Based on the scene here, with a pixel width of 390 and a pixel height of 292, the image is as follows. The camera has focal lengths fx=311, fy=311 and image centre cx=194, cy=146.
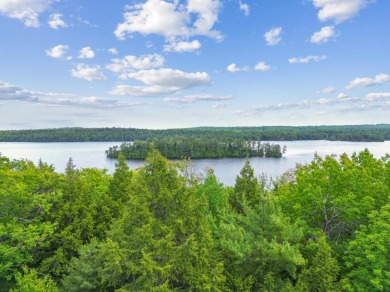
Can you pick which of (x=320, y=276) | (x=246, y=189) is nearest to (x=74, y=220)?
(x=246, y=189)

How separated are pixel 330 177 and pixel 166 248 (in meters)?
11.8

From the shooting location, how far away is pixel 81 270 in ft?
47.7

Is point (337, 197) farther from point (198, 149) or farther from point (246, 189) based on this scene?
point (198, 149)

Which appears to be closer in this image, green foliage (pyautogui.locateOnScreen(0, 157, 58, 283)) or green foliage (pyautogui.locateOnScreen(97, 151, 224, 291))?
green foliage (pyautogui.locateOnScreen(97, 151, 224, 291))

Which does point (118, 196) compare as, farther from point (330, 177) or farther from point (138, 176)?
point (330, 177)

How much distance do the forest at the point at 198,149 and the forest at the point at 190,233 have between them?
97499 mm

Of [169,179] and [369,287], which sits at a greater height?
[169,179]

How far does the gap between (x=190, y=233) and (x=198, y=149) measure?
111331 mm

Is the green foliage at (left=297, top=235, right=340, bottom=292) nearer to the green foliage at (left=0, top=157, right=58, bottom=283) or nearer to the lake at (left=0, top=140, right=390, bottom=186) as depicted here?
the green foliage at (left=0, top=157, right=58, bottom=283)

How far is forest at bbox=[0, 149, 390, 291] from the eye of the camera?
12.4 m

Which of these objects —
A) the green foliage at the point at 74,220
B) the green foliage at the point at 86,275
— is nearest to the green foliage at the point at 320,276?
the green foliage at the point at 86,275

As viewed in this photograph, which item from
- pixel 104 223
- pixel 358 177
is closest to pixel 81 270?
pixel 104 223

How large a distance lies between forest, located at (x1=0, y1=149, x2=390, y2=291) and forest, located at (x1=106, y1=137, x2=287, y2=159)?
97499mm

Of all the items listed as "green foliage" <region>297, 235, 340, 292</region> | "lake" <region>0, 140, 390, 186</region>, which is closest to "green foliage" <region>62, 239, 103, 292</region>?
"green foliage" <region>297, 235, 340, 292</region>
